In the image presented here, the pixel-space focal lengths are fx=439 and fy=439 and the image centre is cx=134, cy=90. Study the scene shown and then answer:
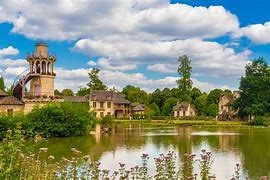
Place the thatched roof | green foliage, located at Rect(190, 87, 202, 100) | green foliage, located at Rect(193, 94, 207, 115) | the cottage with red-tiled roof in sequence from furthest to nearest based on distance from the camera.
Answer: green foliage, located at Rect(190, 87, 202, 100) → green foliage, located at Rect(193, 94, 207, 115) → the thatched roof → the cottage with red-tiled roof

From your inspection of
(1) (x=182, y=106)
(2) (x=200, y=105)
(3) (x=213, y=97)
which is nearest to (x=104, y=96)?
(1) (x=182, y=106)

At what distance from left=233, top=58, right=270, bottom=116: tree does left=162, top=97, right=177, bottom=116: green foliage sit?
18.1m

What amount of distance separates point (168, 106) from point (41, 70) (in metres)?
43.7

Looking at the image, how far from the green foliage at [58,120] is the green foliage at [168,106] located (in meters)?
47.1

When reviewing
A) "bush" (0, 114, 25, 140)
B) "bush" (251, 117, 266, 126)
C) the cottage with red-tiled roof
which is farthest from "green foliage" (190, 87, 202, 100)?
"bush" (0, 114, 25, 140)

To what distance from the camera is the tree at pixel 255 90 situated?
226 feet

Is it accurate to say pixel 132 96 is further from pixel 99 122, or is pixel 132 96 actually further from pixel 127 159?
pixel 127 159

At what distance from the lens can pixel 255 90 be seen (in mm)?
71188

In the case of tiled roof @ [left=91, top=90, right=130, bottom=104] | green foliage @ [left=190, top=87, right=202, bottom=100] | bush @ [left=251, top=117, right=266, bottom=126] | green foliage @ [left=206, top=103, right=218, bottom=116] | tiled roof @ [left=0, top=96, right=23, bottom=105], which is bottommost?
bush @ [left=251, top=117, right=266, bottom=126]

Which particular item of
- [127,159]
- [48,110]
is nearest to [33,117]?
[48,110]

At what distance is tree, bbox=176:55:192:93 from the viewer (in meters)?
94.2

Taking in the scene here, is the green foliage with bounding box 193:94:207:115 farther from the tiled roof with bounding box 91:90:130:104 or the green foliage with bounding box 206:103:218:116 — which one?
the tiled roof with bounding box 91:90:130:104

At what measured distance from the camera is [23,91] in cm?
4881

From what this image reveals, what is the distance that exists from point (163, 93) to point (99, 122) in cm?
4803
